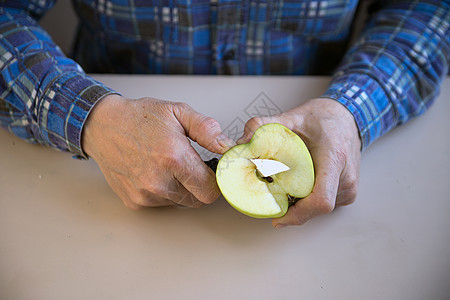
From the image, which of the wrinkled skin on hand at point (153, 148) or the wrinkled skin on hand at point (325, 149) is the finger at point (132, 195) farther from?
the wrinkled skin on hand at point (325, 149)

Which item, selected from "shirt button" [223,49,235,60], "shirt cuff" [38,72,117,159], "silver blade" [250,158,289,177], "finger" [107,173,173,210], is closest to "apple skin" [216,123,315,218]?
"silver blade" [250,158,289,177]

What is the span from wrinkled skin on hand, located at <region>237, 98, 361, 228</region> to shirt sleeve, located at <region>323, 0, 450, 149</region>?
0.16ft

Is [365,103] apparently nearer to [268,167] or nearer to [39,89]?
[268,167]

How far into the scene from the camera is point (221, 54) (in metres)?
1.05

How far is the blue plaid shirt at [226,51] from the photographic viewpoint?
82cm

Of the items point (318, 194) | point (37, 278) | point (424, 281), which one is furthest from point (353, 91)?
point (37, 278)

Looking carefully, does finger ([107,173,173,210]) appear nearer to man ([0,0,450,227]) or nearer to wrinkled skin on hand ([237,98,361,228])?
man ([0,0,450,227])

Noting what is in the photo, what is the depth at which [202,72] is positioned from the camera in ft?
3.61

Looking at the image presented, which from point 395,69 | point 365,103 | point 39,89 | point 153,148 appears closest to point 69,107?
point 39,89

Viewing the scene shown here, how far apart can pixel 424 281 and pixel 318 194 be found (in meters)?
0.24

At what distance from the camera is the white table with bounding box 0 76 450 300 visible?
2.20 feet

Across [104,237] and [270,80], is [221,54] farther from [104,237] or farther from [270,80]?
[104,237]

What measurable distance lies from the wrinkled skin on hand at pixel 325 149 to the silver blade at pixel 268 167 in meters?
0.06

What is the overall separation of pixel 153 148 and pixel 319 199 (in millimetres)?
309
